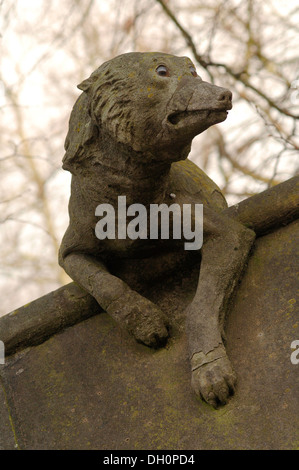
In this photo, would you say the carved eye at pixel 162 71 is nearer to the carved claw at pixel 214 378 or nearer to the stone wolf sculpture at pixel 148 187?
the stone wolf sculpture at pixel 148 187

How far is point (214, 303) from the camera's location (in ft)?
7.80

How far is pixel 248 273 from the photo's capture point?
256cm

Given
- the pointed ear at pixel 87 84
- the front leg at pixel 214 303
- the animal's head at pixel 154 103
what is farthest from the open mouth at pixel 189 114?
the front leg at pixel 214 303

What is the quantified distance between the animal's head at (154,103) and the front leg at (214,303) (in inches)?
16.4

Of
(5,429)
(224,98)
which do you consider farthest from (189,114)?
(5,429)

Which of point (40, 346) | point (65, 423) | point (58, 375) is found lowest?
point (65, 423)

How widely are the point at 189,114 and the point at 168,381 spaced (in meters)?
1.04

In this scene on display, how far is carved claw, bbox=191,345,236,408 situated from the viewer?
6.99 feet

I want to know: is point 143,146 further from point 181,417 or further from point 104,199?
point 181,417

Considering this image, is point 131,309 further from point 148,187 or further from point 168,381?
point 148,187

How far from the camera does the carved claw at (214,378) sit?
2131 millimetres

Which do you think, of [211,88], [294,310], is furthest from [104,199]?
[294,310]

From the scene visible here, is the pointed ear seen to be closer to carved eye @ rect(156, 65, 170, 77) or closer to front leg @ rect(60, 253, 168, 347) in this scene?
carved eye @ rect(156, 65, 170, 77)
